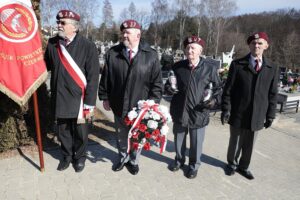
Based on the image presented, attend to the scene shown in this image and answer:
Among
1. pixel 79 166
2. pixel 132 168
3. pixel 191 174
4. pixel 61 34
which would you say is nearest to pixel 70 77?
pixel 61 34

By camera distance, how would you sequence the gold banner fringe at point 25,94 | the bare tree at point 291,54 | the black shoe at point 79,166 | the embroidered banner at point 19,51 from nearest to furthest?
the embroidered banner at point 19,51 → the gold banner fringe at point 25,94 → the black shoe at point 79,166 → the bare tree at point 291,54

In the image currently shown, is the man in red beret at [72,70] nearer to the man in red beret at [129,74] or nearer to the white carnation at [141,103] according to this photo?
the man in red beret at [129,74]

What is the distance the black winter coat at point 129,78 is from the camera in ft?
12.5

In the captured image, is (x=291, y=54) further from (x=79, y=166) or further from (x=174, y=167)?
(x=79, y=166)

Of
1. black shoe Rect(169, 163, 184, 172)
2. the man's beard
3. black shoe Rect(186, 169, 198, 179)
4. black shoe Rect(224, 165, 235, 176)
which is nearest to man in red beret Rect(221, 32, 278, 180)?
black shoe Rect(224, 165, 235, 176)

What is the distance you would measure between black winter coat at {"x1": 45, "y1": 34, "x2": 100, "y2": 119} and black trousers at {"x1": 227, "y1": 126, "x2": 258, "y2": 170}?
2.14 metres

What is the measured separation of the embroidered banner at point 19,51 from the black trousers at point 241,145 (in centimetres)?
284

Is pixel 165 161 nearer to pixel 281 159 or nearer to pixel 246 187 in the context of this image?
pixel 246 187

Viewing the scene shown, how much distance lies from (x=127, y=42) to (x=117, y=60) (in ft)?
0.92

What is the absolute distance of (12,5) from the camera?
341 centimetres

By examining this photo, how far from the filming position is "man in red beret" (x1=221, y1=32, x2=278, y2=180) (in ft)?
12.6

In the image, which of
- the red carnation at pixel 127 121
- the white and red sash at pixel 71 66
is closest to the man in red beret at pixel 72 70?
the white and red sash at pixel 71 66

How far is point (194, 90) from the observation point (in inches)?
153

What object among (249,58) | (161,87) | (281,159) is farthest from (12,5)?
(281,159)
